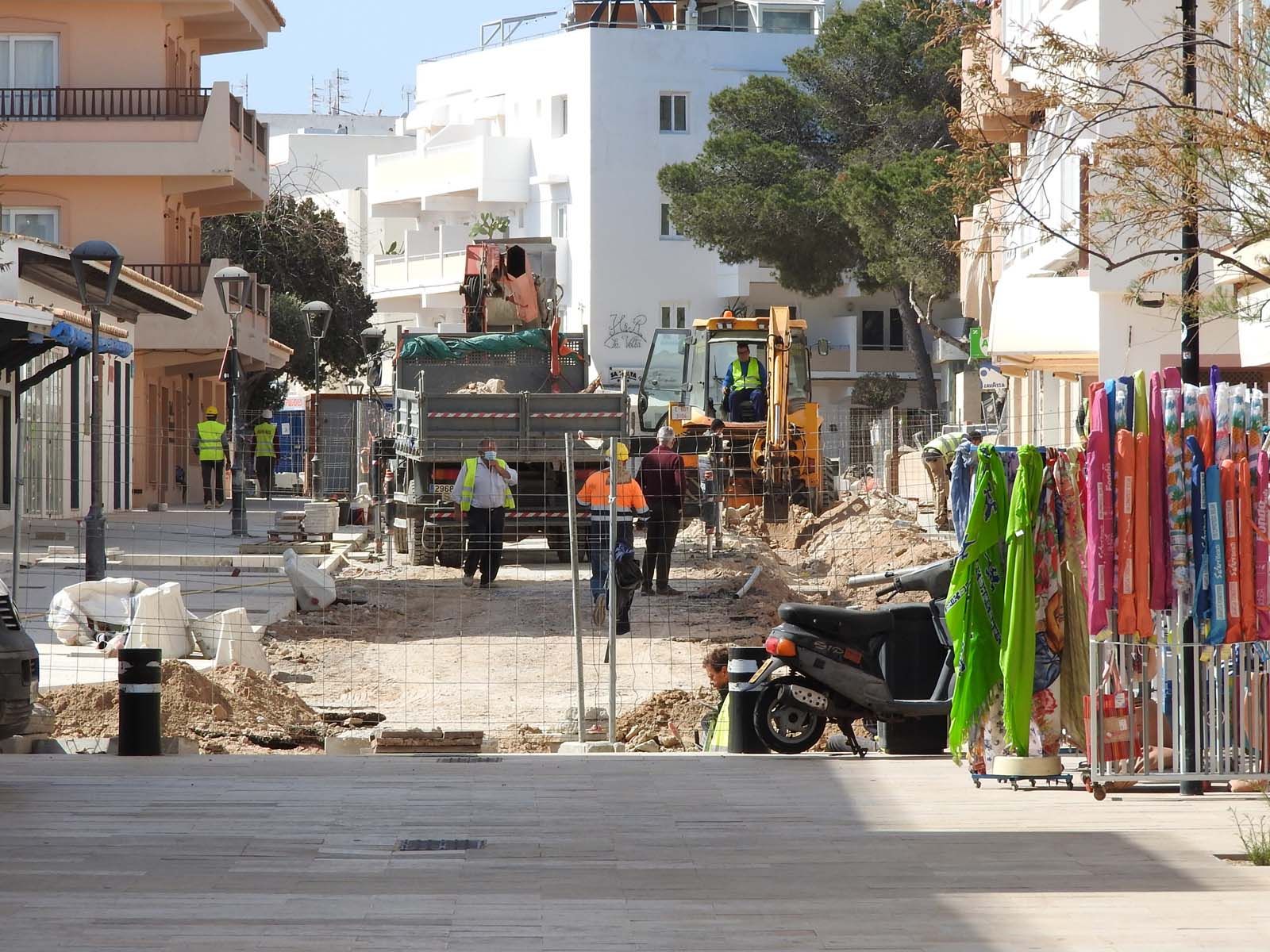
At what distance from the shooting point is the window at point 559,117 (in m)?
63.0

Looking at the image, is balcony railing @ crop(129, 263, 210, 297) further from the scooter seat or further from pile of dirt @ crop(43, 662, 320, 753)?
the scooter seat

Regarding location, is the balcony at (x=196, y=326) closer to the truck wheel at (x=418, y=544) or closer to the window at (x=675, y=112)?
the truck wheel at (x=418, y=544)

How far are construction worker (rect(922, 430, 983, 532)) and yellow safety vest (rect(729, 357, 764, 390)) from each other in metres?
4.67

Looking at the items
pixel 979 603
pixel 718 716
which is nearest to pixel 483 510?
pixel 718 716

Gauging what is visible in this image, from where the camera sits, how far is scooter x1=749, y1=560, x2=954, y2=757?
1022 centimetres

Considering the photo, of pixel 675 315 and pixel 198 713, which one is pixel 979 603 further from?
pixel 675 315

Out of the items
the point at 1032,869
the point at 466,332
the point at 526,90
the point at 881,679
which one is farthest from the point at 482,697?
the point at 526,90

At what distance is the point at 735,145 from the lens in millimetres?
55344

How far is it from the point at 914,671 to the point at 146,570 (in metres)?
13.0

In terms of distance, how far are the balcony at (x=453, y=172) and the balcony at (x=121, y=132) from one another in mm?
26667

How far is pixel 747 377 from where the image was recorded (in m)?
28.9

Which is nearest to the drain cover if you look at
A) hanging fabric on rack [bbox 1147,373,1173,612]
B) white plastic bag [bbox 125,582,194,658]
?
hanging fabric on rack [bbox 1147,373,1173,612]

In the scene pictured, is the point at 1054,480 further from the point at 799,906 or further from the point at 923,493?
the point at 923,493

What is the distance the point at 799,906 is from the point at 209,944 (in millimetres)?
1942
